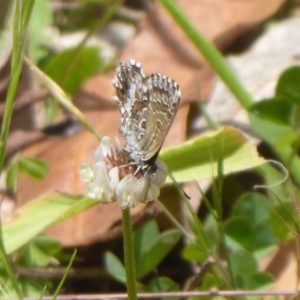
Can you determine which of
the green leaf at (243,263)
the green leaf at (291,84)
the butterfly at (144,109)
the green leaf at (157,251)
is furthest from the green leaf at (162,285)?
the green leaf at (291,84)

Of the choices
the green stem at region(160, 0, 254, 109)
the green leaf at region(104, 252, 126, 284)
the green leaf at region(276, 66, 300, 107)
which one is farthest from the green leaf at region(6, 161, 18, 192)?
the green leaf at region(276, 66, 300, 107)

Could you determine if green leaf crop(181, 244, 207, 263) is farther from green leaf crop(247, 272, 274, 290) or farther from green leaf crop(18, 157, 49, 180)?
green leaf crop(18, 157, 49, 180)

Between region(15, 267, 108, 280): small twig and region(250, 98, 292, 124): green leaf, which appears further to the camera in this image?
region(250, 98, 292, 124): green leaf

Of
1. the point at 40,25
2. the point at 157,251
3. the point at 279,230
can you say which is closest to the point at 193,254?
the point at 157,251

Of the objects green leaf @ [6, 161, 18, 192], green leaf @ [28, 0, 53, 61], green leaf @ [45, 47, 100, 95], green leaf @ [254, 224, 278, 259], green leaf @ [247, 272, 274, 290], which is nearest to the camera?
green leaf @ [247, 272, 274, 290]

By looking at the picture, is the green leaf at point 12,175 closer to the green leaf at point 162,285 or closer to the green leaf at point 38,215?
the green leaf at point 38,215
